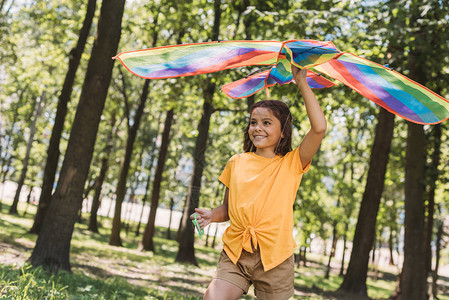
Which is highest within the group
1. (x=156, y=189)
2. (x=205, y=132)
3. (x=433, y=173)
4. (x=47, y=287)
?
(x=205, y=132)

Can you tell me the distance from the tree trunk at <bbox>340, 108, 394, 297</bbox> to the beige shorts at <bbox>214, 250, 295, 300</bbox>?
9191 millimetres

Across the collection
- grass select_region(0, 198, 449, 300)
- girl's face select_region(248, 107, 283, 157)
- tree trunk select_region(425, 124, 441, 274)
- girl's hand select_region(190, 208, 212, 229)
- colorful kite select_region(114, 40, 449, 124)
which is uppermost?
tree trunk select_region(425, 124, 441, 274)

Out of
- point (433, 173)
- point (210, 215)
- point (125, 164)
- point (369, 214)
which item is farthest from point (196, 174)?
point (210, 215)

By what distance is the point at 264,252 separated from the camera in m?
3.03

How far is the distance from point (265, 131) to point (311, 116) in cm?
44

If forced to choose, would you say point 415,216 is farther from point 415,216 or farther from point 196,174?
point 196,174

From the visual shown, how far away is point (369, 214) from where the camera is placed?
11688 millimetres

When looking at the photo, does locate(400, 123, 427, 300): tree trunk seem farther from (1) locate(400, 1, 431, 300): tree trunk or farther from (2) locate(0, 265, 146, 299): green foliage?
(2) locate(0, 265, 146, 299): green foliage

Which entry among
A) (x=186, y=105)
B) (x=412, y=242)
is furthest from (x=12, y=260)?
(x=186, y=105)

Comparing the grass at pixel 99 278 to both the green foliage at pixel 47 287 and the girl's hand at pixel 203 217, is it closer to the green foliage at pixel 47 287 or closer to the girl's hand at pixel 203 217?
the green foliage at pixel 47 287

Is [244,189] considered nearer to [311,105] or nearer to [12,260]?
[311,105]

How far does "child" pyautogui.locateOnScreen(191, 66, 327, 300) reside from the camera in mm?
3012

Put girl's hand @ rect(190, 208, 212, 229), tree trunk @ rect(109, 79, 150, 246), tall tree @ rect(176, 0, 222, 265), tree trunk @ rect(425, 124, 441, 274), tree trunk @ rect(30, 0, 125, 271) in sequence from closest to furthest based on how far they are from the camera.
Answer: girl's hand @ rect(190, 208, 212, 229) → tree trunk @ rect(30, 0, 125, 271) → tree trunk @ rect(425, 124, 441, 274) → tall tree @ rect(176, 0, 222, 265) → tree trunk @ rect(109, 79, 150, 246)

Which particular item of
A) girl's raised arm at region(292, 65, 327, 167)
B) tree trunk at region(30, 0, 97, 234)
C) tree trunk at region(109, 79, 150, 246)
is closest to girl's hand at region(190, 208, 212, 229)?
girl's raised arm at region(292, 65, 327, 167)
